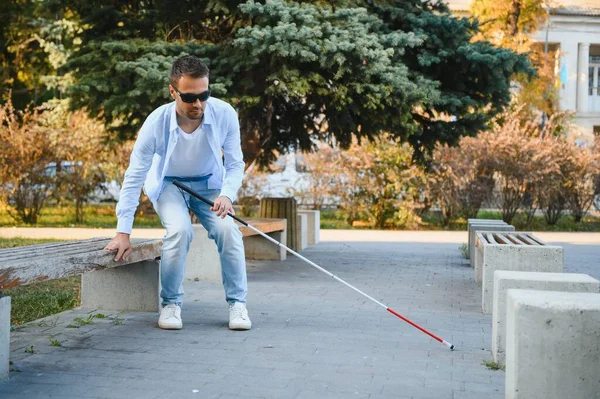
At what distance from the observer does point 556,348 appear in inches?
138

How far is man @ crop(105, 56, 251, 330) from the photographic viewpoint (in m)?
5.70

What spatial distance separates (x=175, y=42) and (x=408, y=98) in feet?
9.01

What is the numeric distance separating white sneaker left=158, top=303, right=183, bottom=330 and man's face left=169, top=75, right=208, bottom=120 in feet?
4.50

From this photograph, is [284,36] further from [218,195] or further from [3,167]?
[3,167]

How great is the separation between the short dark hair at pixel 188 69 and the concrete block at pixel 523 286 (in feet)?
7.55

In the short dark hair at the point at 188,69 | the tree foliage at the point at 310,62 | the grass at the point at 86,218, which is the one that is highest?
the tree foliage at the point at 310,62

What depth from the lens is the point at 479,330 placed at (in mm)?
6266

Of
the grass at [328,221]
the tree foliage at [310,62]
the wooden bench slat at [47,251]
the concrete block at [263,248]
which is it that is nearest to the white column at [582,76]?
the grass at [328,221]

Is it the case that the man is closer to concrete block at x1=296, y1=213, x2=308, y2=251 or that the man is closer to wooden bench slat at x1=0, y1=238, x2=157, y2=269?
wooden bench slat at x1=0, y1=238, x2=157, y2=269

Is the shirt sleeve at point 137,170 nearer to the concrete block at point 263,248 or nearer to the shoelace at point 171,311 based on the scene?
the shoelace at point 171,311

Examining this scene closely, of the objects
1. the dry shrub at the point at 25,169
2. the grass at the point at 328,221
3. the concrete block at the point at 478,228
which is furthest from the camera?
the grass at the point at 328,221

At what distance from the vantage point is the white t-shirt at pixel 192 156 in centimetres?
587

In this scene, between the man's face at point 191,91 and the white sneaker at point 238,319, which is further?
the white sneaker at point 238,319

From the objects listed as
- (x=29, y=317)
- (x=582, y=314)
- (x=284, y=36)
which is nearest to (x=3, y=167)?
(x=284, y=36)
